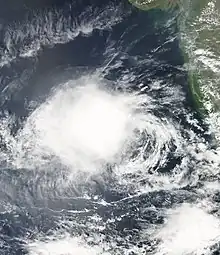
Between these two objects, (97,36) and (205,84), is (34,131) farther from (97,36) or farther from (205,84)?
(205,84)

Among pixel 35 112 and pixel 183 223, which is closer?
pixel 183 223

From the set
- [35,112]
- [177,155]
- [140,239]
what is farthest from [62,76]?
[140,239]

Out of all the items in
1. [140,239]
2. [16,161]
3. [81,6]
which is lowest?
[140,239]

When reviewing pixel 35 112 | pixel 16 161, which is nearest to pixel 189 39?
pixel 35 112

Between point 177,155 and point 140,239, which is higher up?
point 177,155

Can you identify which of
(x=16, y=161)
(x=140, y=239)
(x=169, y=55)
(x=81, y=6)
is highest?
(x=81, y=6)

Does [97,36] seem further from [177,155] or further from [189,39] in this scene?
[177,155]
